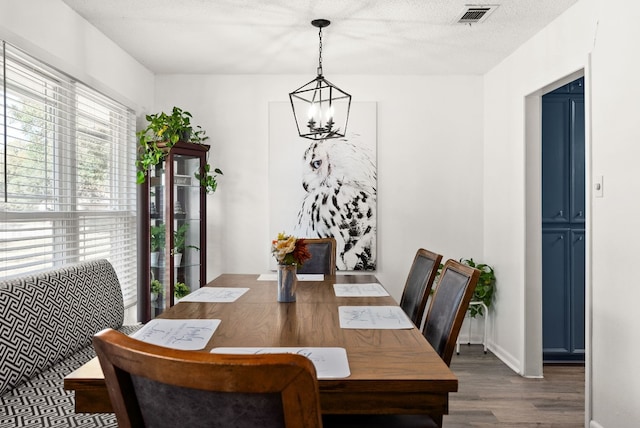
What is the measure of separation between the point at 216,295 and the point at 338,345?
3.54ft

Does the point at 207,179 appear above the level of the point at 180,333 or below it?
above

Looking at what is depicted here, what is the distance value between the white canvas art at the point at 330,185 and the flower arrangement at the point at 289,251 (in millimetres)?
2054

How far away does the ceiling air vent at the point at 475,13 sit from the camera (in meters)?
2.89

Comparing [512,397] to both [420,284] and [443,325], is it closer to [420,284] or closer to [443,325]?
[420,284]

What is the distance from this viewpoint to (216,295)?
2477mm

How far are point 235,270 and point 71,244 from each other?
1580mm

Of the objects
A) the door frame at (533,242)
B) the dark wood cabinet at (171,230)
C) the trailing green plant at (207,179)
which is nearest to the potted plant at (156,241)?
the dark wood cabinet at (171,230)

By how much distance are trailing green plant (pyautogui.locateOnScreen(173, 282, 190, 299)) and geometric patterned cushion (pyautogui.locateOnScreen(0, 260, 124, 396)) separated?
41.2 inches

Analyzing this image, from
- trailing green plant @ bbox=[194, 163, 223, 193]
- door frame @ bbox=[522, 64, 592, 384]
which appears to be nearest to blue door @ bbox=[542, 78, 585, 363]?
door frame @ bbox=[522, 64, 592, 384]

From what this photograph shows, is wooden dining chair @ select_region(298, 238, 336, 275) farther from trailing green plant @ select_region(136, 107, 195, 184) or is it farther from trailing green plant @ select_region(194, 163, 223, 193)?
trailing green plant @ select_region(136, 107, 195, 184)

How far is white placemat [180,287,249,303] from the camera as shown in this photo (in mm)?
2352

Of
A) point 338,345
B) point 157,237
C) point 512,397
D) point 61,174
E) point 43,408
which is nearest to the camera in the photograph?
point 338,345

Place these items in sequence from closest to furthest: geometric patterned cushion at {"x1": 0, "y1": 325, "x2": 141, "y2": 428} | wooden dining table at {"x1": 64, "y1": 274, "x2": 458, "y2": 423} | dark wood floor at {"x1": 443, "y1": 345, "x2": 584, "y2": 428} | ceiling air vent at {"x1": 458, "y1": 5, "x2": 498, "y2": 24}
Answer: wooden dining table at {"x1": 64, "y1": 274, "x2": 458, "y2": 423}
geometric patterned cushion at {"x1": 0, "y1": 325, "x2": 141, "y2": 428}
dark wood floor at {"x1": 443, "y1": 345, "x2": 584, "y2": 428}
ceiling air vent at {"x1": 458, "y1": 5, "x2": 498, "y2": 24}

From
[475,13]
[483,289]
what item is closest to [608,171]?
[475,13]
